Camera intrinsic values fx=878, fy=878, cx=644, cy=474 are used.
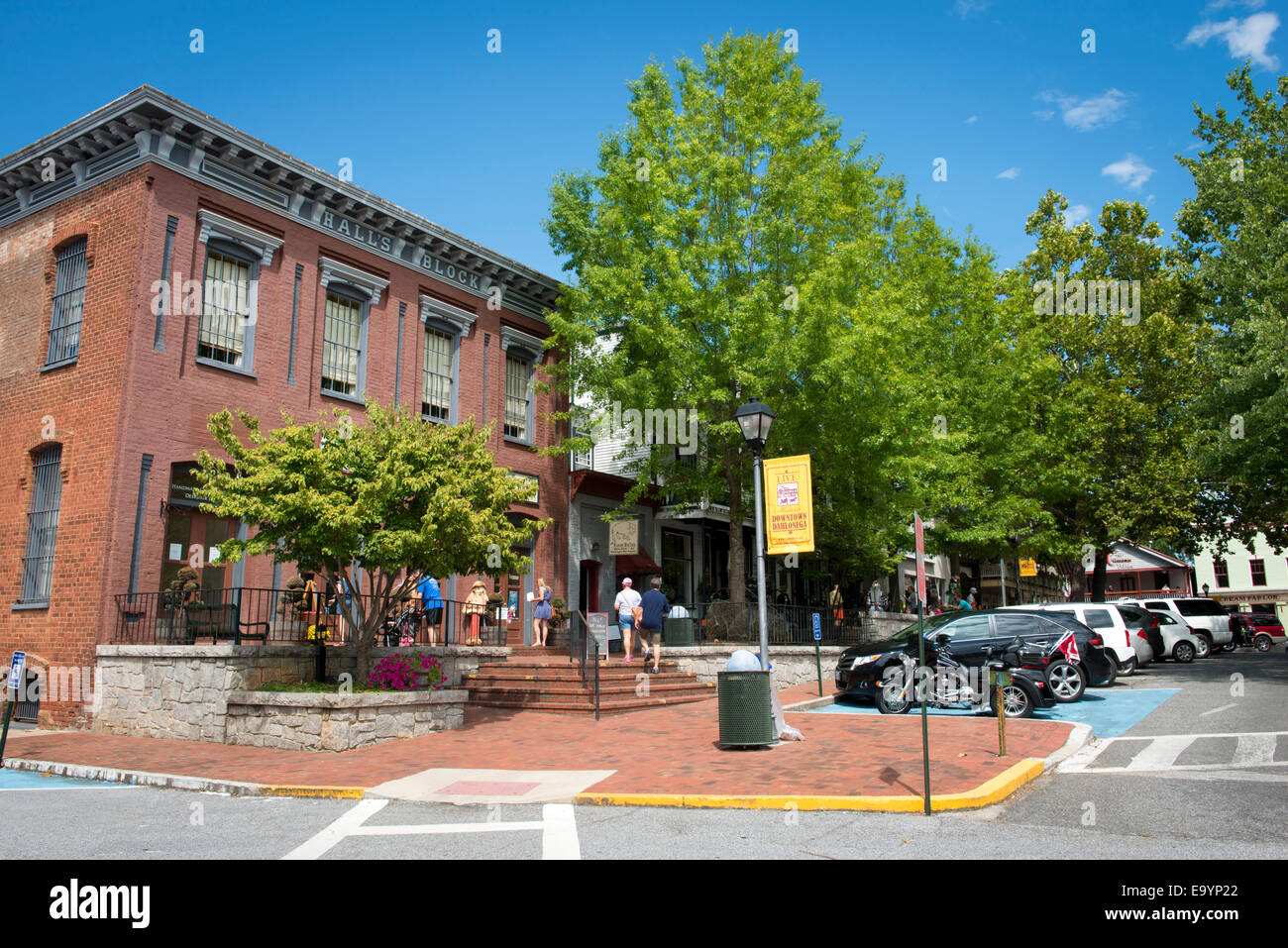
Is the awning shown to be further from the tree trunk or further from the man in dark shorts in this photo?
the tree trunk

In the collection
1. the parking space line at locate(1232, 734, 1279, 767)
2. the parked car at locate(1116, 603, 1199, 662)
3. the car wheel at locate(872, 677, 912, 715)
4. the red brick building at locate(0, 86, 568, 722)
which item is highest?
the red brick building at locate(0, 86, 568, 722)

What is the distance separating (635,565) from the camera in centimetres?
2489

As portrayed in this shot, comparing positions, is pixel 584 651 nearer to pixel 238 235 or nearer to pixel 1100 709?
pixel 1100 709

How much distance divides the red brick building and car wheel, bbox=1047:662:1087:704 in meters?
12.6

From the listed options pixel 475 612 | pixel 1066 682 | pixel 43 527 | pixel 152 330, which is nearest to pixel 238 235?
pixel 152 330

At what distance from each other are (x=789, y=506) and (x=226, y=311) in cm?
1186

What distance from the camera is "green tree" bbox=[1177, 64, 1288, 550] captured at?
18078mm

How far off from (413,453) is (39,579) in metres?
8.77

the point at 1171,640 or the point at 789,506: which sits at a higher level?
the point at 789,506

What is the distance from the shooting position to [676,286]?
19578 mm

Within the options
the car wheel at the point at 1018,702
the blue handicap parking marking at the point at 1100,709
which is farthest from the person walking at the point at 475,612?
the car wheel at the point at 1018,702

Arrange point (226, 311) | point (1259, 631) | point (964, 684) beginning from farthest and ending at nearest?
point (1259, 631) < point (226, 311) < point (964, 684)

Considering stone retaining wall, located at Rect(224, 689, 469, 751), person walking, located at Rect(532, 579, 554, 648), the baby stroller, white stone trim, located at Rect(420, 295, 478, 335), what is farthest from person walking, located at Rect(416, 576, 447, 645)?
white stone trim, located at Rect(420, 295, 478, 335)

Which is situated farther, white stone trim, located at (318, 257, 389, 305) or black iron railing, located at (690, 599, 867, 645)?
Result: black iron railing, located at (690, 599, 867, 645)
